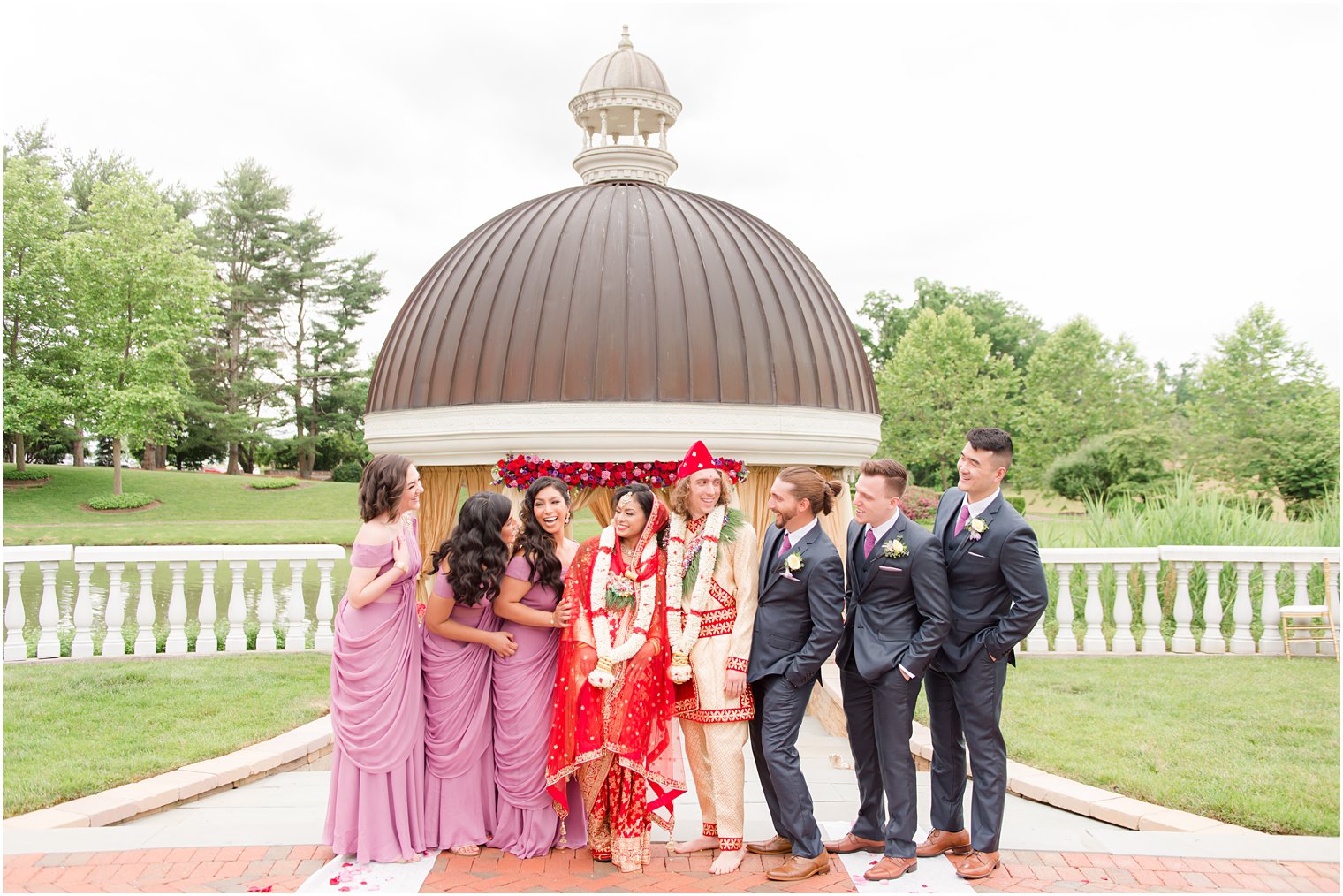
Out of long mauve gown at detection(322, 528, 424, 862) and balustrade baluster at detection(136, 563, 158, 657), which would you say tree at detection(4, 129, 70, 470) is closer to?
balustrade baluster at detection(136, 563, 158, 657)

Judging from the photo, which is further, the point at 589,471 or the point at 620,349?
the point at 620,349

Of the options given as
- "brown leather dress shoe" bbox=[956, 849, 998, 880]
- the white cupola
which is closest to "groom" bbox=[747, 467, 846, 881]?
"brown leather dress shoe" bbox=[956, 849, 998, 880]

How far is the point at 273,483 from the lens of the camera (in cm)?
3312

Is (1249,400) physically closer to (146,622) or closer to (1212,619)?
(1212,619)

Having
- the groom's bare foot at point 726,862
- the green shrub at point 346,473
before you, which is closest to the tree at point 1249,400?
the groom's bare foot at point 726,862

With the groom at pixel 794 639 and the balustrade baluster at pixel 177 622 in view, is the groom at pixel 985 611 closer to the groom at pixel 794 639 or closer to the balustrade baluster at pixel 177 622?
the groom at pixel 794 639

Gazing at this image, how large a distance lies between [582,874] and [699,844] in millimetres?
619

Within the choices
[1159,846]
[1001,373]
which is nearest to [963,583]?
[1159,846]

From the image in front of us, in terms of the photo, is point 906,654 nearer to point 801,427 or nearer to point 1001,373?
point 801,427

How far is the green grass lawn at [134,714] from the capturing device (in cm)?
572

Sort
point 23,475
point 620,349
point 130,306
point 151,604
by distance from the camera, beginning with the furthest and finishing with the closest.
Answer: point 23,475, point 130,306, point 151,604, point 620,349

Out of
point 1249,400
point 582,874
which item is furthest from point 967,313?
point 582,874

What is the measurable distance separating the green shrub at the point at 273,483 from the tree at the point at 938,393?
2099 cm

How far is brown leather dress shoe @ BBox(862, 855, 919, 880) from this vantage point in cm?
434
